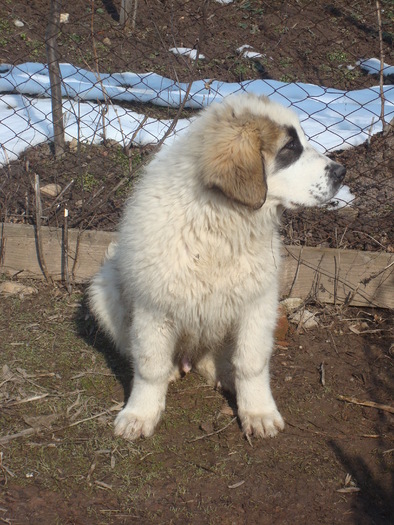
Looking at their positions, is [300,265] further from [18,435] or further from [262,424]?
[18,435]

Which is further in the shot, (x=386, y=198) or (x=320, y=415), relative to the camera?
(x=386, y=198)

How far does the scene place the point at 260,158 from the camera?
8.81 feet

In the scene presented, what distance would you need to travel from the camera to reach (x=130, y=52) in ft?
23.0

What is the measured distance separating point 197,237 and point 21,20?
5.63 meters

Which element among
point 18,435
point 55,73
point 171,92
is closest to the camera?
point 18,435

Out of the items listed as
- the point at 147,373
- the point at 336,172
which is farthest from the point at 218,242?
the point at 147,373

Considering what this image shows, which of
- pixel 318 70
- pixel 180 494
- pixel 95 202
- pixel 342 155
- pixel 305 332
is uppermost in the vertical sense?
pixel 318 70

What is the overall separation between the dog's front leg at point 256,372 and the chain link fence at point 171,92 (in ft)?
4.72

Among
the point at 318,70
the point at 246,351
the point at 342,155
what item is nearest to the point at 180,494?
the point at 246,351

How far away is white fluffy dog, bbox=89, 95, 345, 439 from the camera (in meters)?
2.74

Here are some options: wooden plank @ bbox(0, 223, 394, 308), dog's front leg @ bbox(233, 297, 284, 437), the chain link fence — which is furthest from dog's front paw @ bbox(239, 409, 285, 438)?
the chain link fence

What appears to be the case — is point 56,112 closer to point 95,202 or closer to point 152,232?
point 95,202

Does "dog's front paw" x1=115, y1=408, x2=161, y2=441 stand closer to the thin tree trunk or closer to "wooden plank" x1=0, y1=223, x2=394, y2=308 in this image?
"wooden plank" x1=0, y1=223, x2=394, y2=308

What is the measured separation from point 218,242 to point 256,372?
69 centimetres
